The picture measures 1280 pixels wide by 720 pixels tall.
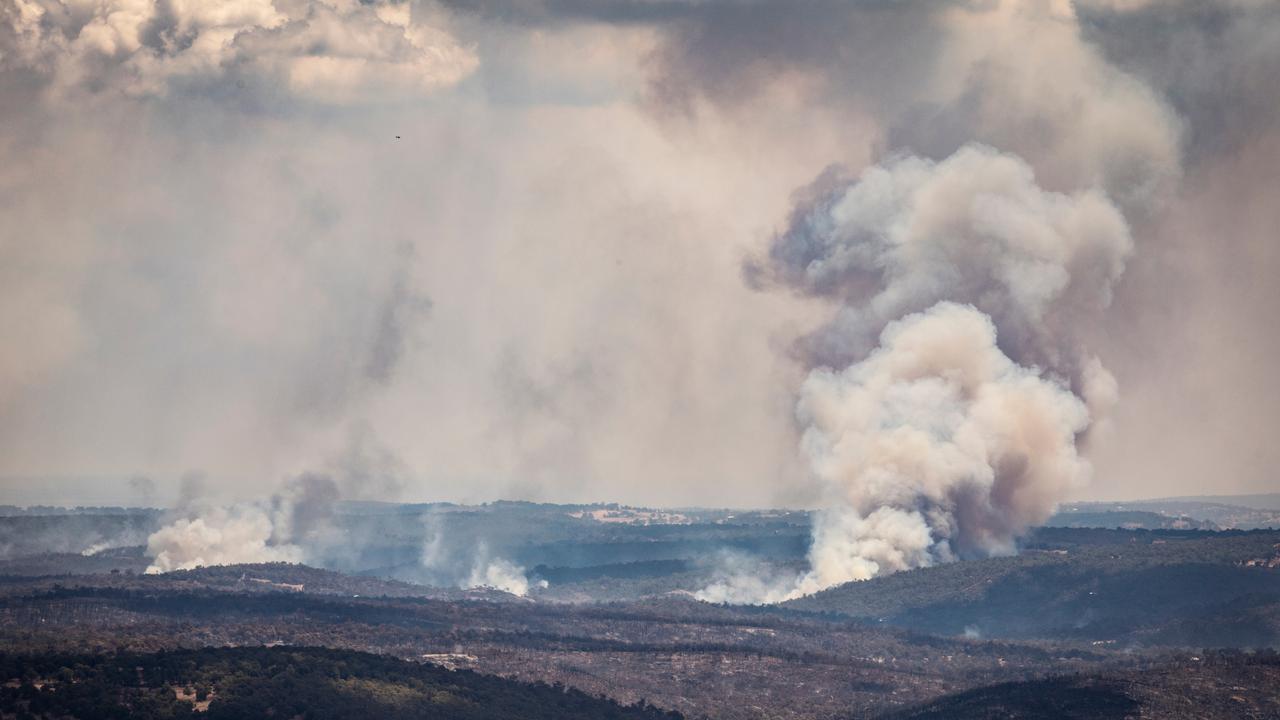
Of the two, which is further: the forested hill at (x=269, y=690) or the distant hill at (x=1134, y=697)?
the distant hill at (x=1134, y=697)

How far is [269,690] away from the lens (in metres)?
143

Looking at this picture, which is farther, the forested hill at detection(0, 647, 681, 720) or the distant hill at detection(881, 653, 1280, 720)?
the distant hill at detection(881, 653, 1280, 720)

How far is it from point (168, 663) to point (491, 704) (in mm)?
24637

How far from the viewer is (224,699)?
140125mm

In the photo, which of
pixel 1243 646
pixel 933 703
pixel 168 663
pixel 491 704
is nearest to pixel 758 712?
pixel 933 703

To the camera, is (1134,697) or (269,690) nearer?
(269,690)

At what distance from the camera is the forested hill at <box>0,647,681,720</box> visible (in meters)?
136

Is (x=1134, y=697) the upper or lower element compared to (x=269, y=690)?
upper

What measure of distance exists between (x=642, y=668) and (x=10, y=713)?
2733 inches

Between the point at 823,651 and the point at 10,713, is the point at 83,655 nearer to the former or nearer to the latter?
the point at 10,713

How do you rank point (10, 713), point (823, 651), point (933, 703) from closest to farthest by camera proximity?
1. point (10, 713)
2. point (933, 703)
3. point (823, 651)

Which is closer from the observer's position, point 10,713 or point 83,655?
point 10,713

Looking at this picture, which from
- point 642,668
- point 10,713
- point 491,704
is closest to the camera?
point 10,713

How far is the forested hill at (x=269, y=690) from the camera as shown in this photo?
136 m
